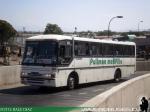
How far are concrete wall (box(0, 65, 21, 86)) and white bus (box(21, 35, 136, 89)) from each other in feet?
8.55

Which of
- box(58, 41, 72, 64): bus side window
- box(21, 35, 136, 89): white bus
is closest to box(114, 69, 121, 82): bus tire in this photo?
box(21, 35, 136, 89): white bus

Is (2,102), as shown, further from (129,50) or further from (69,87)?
(129,50)

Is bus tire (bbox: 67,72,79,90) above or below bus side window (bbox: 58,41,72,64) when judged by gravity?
below

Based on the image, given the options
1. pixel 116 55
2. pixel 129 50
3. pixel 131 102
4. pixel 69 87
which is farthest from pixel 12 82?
pixel 131 102

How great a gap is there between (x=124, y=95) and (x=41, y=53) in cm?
867

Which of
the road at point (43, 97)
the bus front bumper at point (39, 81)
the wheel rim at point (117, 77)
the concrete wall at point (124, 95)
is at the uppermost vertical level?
the concrete wall at point (124, 95)

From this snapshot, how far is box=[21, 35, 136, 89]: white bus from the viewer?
1945 centimetres

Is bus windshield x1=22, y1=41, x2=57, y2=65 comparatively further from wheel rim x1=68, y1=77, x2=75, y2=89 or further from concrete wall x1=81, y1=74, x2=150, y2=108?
concrete wall x1=81, y1=74, x2=150, y2=108

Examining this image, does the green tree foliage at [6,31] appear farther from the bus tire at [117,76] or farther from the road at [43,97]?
the road at [43,97]

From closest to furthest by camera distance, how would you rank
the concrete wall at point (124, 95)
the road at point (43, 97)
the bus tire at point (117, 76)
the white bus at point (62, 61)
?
the concrete wall at point (124, 95)
the road at point (43, 97)
the white bus at point (62, 61)
the bus tire at point (117, 76)

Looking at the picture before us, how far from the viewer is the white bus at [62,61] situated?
19.5 m

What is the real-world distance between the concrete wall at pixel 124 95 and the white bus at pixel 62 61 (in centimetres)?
419

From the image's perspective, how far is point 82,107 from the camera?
24.1ft

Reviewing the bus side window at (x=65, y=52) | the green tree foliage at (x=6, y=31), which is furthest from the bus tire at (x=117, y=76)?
the green tree foliage at (x=6, y=31)
